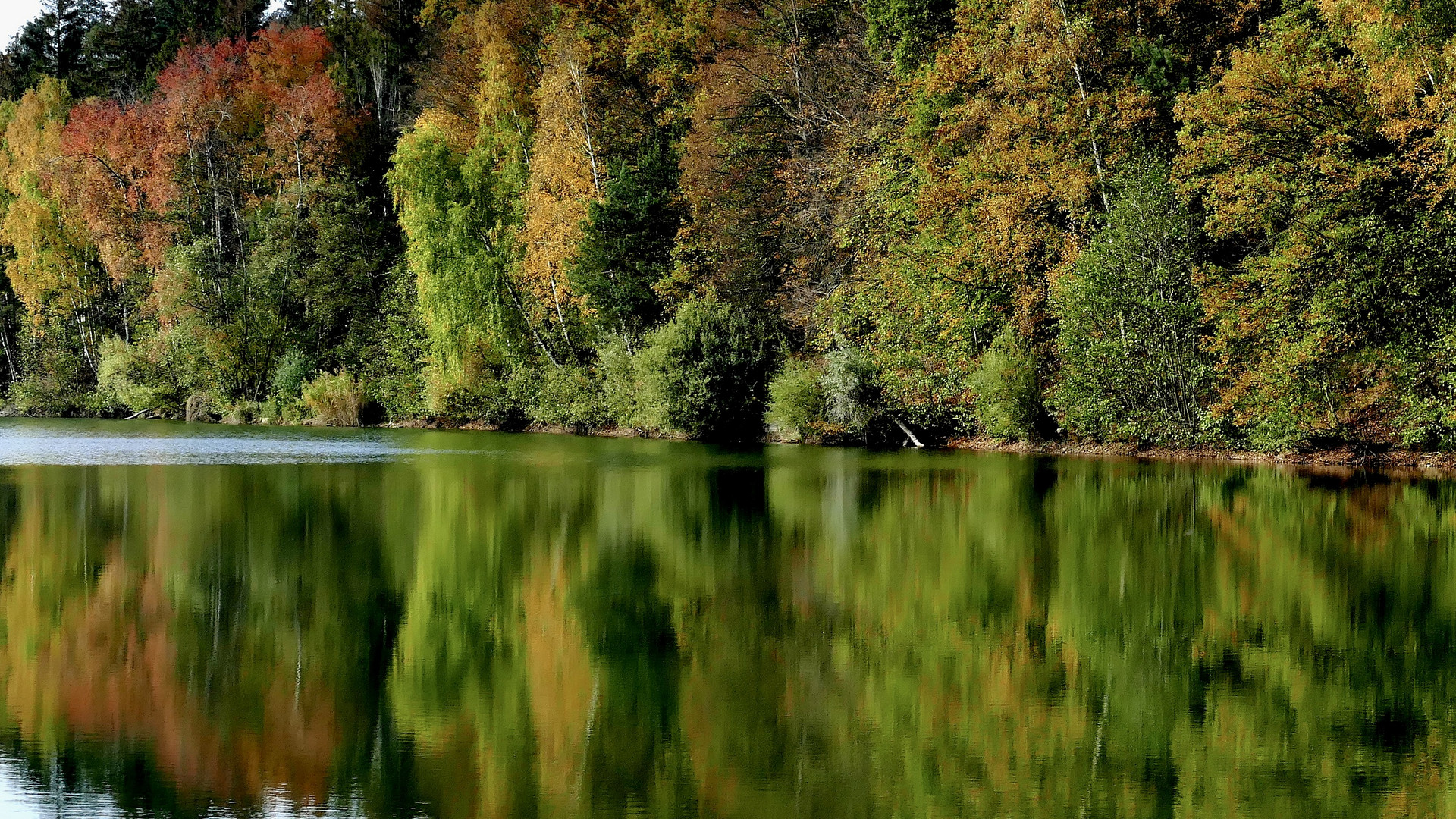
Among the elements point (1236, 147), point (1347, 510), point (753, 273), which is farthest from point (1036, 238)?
point (1347, 510)

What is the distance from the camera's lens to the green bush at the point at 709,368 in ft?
124

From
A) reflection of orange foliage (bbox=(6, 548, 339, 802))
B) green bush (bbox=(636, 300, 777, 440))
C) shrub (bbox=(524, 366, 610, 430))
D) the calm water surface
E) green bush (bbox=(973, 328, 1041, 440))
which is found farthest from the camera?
shrub (bbox=(524, 366, 610, 430))

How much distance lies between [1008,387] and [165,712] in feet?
84.1

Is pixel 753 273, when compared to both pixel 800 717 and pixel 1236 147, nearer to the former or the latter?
pixel 1236 147

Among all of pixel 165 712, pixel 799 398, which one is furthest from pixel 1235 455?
pixel 165 712

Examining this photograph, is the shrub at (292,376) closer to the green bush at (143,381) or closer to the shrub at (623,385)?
the green bush at (143,381)

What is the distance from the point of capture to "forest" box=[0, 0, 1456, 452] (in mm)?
25328

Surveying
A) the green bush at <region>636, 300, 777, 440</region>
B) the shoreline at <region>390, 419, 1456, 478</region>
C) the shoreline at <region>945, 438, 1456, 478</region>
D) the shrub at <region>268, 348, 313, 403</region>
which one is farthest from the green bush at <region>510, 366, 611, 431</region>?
the shoreline at <region>945, 438, 1456, 478</region>

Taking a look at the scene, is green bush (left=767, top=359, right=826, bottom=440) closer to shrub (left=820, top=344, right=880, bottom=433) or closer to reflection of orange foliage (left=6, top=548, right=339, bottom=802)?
shrub (left=820, top=344, right=880, bottom=433)

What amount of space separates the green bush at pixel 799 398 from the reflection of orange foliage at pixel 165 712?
86.4 feet

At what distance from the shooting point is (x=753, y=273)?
38.7m

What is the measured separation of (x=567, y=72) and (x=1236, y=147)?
24.4 m

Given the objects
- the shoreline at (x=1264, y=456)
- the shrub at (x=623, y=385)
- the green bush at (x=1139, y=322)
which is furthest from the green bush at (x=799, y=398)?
the green bush at (x=1139, y=322)

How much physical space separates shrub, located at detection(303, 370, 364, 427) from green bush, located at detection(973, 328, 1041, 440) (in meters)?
28.1
